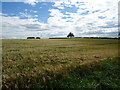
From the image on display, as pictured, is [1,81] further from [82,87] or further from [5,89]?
[82,87]

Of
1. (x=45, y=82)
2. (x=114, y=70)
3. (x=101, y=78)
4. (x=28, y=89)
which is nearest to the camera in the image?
(x=28, y=89)

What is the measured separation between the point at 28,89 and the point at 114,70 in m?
5.66

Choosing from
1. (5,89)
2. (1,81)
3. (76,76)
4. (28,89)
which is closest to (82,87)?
(76,76)

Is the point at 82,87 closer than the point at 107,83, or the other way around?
the point at 82,87

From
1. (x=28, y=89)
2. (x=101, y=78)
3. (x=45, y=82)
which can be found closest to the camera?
(x=28, y=89)

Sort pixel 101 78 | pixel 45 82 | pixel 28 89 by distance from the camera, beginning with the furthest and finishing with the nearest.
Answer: pixel 101 78, pixel 45 82, pixel 28 89

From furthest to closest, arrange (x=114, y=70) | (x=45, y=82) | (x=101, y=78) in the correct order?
(x=114, y=70), (x=101, y=78), (x=45, y=82)

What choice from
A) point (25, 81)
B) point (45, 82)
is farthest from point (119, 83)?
point (25, 81)

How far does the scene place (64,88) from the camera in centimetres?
562

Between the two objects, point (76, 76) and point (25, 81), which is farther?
point (76, 76)

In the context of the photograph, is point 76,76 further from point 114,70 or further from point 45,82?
point 114,70

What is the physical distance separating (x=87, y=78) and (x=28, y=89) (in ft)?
10.3

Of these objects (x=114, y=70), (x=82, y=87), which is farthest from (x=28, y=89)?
(x=114, y=70)

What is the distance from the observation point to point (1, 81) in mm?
6129
